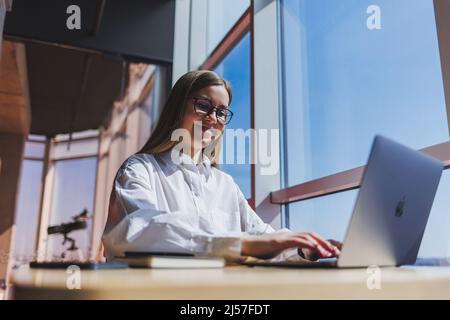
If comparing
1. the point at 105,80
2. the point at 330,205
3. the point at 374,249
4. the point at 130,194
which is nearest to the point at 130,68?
the point at 105,80

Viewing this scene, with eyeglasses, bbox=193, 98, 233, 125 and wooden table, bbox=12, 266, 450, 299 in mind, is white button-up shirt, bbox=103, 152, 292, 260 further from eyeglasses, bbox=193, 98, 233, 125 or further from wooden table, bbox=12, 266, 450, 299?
wooden table, bbox=12, 266, 450, 299

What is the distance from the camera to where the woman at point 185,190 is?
81 cm

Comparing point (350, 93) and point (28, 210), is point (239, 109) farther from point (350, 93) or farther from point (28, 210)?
point (28, 210)

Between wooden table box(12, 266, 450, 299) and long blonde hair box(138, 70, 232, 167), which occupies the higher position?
long blonde hair box(138, 70, 232, 167)

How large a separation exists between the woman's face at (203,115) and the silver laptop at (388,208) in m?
0.59

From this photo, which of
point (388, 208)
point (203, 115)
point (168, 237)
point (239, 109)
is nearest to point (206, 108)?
point (203, 115)

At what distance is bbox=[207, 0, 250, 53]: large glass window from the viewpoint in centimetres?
308

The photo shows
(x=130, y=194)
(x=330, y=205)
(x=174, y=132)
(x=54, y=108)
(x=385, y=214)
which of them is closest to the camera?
(x=385, y=214)

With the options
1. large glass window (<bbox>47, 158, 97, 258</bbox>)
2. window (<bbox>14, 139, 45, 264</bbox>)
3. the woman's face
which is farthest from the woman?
large glass window (<bbox>47, 158, 97, 258</bbox>)

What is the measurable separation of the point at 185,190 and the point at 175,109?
0.26 m

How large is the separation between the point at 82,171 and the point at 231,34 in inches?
245

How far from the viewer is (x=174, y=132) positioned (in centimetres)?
130

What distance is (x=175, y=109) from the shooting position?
52.0 inches
